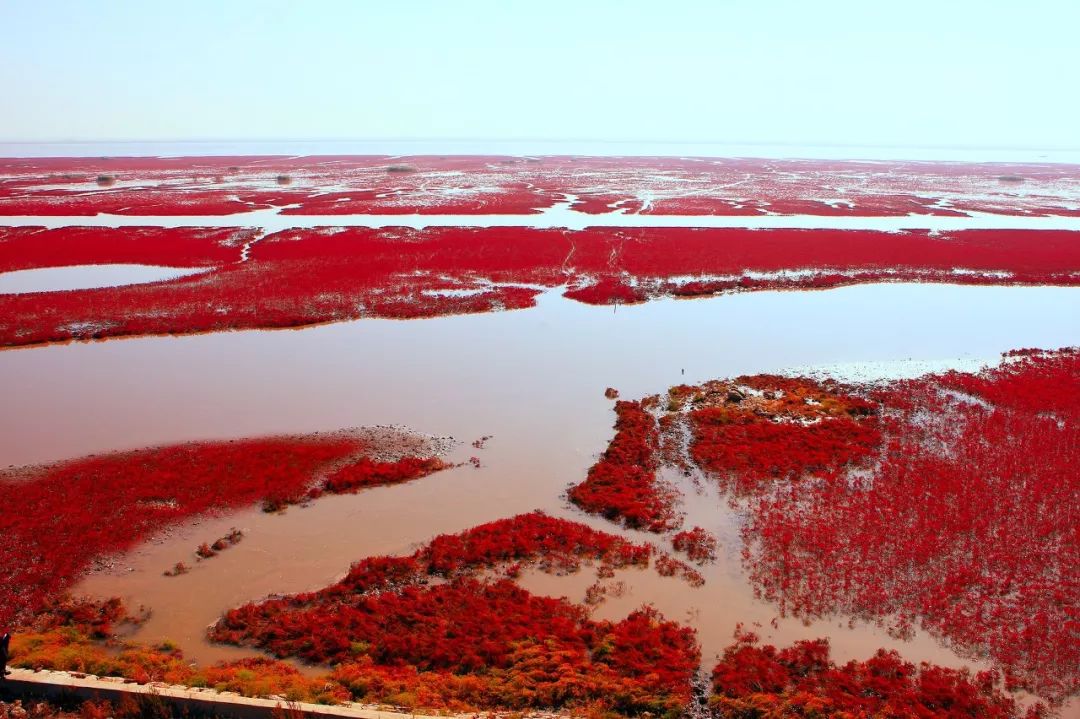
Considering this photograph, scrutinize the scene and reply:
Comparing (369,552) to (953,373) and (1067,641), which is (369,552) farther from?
(953,373)

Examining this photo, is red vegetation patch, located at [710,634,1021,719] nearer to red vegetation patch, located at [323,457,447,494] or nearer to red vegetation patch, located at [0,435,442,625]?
red vegetation patch, located at [323,457,447,494]

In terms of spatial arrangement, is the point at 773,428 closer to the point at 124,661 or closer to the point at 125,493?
the point at 124,661

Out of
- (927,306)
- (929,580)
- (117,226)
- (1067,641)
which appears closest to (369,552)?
(929,580)

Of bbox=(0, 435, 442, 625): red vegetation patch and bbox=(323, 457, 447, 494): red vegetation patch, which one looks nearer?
bbox=(0, 435, 442, 625): red vegetation patch

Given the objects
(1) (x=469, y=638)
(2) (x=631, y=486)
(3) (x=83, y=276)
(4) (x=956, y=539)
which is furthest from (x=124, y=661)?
(3) (x=83, y=276)

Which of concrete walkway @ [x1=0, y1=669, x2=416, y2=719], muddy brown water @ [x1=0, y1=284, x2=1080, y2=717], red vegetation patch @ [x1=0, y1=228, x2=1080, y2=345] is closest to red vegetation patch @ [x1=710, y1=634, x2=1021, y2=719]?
muddy brown water @ [x1=0, y1=284, x2=1080, y2=717]

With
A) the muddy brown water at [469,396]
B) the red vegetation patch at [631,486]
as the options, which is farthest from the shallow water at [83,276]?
the red vegetation patch at [631,486]
